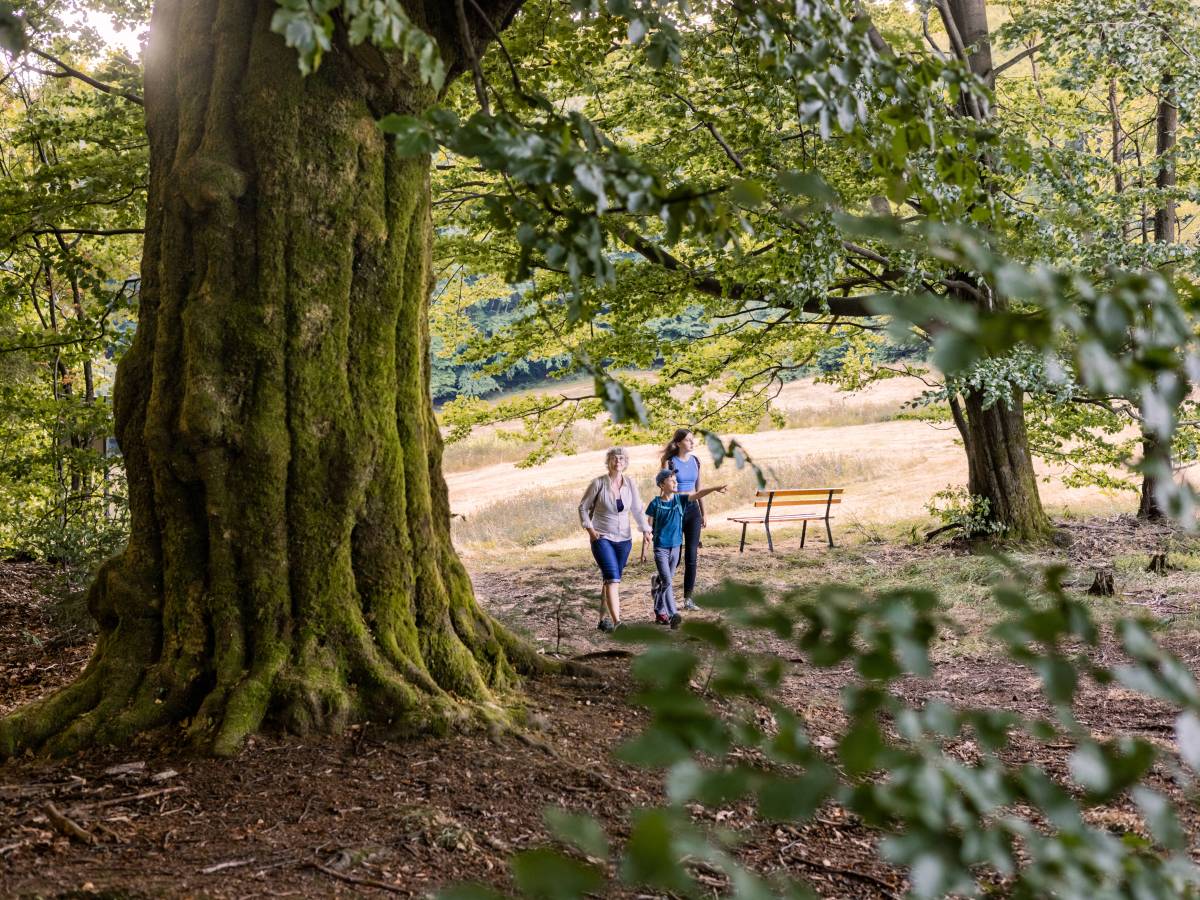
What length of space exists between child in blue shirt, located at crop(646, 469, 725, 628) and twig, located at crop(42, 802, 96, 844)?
674 centimetres

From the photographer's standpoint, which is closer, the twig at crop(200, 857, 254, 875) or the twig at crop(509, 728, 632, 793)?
the twig at crop(200, 857, 254, 875)

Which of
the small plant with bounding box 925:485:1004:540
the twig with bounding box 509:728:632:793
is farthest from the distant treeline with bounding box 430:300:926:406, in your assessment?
the twig with bounding box 509:728:632:793

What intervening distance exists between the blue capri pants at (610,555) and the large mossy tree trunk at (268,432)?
4.56 m

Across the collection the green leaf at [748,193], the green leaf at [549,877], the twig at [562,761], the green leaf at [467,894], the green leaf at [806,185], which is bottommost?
the twig at [562,761]

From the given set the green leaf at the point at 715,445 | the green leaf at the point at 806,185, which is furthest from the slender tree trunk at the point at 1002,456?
the green leaf at the point at 806,185

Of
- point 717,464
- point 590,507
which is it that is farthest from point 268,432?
point 590,507

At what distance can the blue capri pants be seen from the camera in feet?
31.6

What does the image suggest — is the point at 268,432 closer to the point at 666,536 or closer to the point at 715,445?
the point at 715,445

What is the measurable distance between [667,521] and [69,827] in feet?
23.7

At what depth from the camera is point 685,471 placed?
35.1 ft

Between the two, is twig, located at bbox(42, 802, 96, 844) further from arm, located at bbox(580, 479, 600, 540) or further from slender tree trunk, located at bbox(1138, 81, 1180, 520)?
slender tree trunk, located at bbox(1138, 81, 1180, 520)

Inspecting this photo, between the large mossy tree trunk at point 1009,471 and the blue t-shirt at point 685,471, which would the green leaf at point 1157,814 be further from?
the large mossy tree trunk at point 1009,471

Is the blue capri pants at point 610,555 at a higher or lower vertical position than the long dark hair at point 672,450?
lower

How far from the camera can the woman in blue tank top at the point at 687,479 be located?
1049 cm
